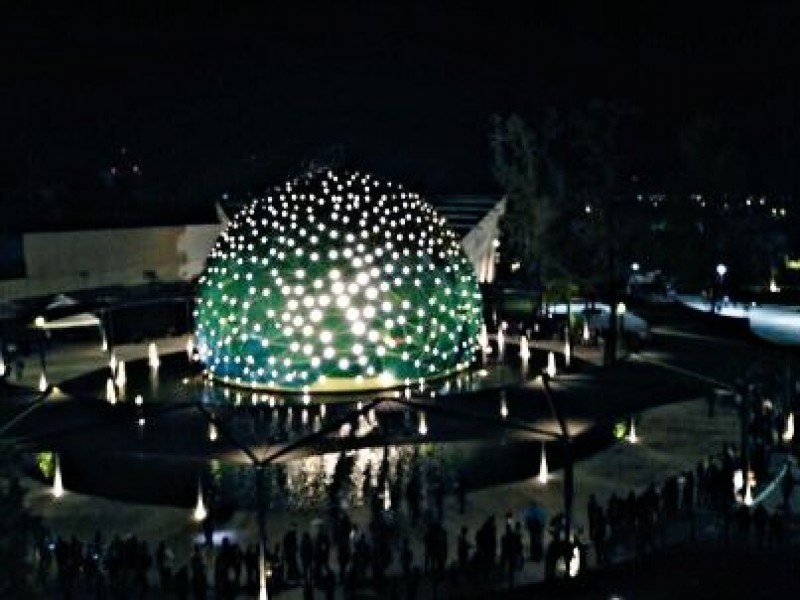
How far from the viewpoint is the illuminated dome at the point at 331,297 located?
22.8 metres

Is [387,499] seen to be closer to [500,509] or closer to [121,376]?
[500,509]

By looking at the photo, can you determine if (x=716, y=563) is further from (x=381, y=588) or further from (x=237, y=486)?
(x=237, y=486)

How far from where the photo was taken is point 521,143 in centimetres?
4269

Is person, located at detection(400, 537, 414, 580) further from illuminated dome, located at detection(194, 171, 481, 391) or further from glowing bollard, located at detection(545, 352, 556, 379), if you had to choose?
glowing bollard, located at detection(545, 352, 556, 379)

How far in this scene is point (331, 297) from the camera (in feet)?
74.5

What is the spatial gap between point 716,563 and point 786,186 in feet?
142

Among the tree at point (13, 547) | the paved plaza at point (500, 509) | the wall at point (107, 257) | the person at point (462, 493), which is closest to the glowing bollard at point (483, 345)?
the paved plaza at point (500, 509)

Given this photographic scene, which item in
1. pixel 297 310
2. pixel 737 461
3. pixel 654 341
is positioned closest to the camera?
pixel 737 461

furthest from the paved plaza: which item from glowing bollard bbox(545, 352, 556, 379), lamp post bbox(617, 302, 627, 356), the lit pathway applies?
lamp post bbox(617, 302, 627, 356)

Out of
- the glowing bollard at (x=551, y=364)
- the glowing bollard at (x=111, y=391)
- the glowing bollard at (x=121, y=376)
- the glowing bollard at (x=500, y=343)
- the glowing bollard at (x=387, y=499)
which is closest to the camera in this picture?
the glowing bollard at (x=387, y=499)

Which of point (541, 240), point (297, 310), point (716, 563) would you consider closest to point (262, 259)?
point (297, 310)

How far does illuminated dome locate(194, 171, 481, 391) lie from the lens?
2278 cm

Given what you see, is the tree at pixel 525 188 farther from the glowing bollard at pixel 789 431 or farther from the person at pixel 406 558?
the person at pixel 406 558

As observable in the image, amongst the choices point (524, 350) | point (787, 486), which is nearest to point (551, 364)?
point (524, 350)
